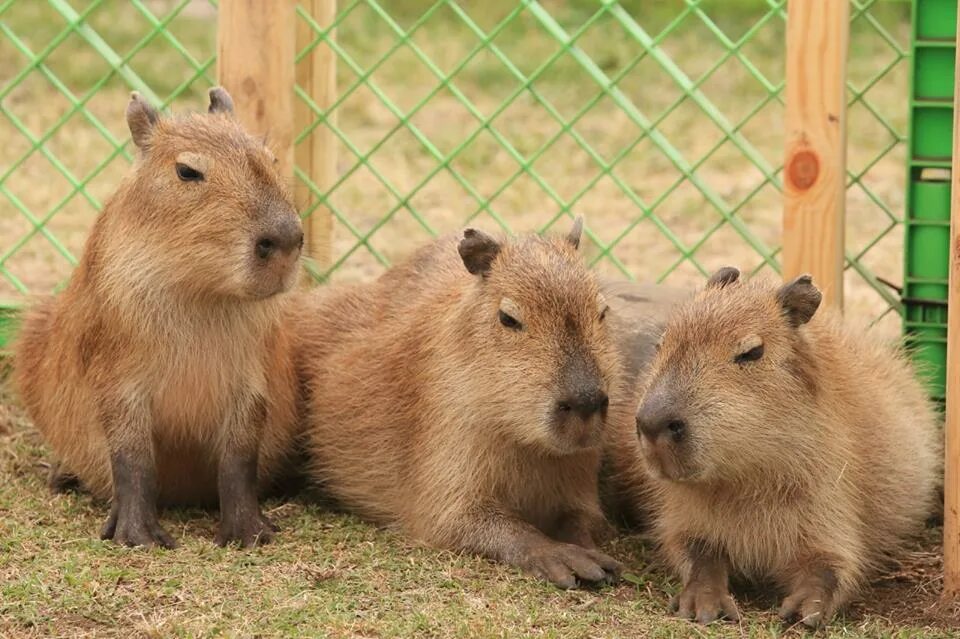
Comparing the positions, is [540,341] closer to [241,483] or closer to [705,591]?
[705,591]

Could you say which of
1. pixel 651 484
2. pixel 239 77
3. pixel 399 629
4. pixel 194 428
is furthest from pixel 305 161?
pixel 399 629

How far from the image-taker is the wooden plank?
20.5 ft

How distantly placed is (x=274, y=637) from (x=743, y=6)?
920cm

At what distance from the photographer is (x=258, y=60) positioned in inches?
247

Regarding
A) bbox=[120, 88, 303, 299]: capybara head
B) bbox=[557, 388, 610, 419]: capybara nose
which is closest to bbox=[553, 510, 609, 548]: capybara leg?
bbox=[557, 388, 610, 419]: capybara nose

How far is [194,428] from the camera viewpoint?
5262mm

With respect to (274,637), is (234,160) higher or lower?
higher

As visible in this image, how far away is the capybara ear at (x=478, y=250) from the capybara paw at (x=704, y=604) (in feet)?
3.57

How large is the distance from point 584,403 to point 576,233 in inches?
29.4

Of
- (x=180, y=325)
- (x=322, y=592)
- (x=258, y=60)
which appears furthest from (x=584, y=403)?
(x=258, y=60)

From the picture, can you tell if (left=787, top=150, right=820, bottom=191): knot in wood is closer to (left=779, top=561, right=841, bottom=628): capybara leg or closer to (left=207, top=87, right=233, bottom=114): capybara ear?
(left=779, top=561, right=841, bottom=628): capybara leg

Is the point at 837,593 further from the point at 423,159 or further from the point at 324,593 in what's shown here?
the point at 423,159

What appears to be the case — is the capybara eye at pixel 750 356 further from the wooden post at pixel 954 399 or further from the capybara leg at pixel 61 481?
the capybara leg at pixel 61 481

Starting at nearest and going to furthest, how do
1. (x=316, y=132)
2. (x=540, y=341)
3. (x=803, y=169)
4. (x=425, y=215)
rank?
(x=540, y=341) → (x=803, y=169) → (x=316, y=132) → (x=425, y=215)
